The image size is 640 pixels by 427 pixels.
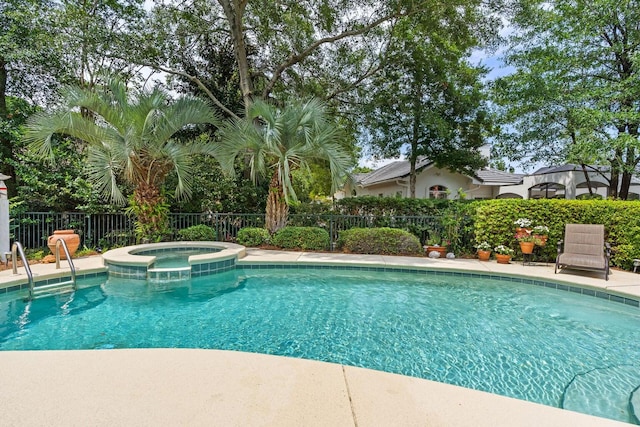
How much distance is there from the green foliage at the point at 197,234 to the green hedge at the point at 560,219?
9.15 meters

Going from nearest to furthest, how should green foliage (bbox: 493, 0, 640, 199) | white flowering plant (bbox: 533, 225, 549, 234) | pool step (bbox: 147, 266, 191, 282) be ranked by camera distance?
pool step (bbox: 147, 266, 191, 282)
white flowering plant (bbox: 533, 225, 549, 234)
green foliage (bbox: 493, 0, 640, 199)

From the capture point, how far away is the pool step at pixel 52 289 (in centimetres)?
599

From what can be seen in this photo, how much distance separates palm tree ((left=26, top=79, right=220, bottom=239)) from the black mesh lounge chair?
10.6 m

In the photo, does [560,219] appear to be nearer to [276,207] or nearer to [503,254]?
[503,254]

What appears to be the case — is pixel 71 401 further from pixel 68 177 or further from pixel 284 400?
pixel 68 177

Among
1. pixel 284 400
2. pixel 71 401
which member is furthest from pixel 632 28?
pixel 71 401

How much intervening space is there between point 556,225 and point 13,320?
1256cm

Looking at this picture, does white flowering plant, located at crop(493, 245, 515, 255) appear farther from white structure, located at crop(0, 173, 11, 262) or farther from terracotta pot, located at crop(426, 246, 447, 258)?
white structure, located at crop(0, 173, 11, 262)

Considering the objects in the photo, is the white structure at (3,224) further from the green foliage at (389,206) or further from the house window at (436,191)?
the house window at (436,191)

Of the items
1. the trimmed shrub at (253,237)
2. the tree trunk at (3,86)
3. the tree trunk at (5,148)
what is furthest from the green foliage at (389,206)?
the tree trunk at (3,86)

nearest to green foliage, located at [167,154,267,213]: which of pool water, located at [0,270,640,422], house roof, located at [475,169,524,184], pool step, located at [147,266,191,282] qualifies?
pool step, located at [147,266,191,282]

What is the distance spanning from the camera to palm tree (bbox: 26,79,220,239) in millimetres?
8648

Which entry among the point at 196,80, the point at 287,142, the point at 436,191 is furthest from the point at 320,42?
the point at 436,191

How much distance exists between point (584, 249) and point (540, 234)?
1.09 metres
